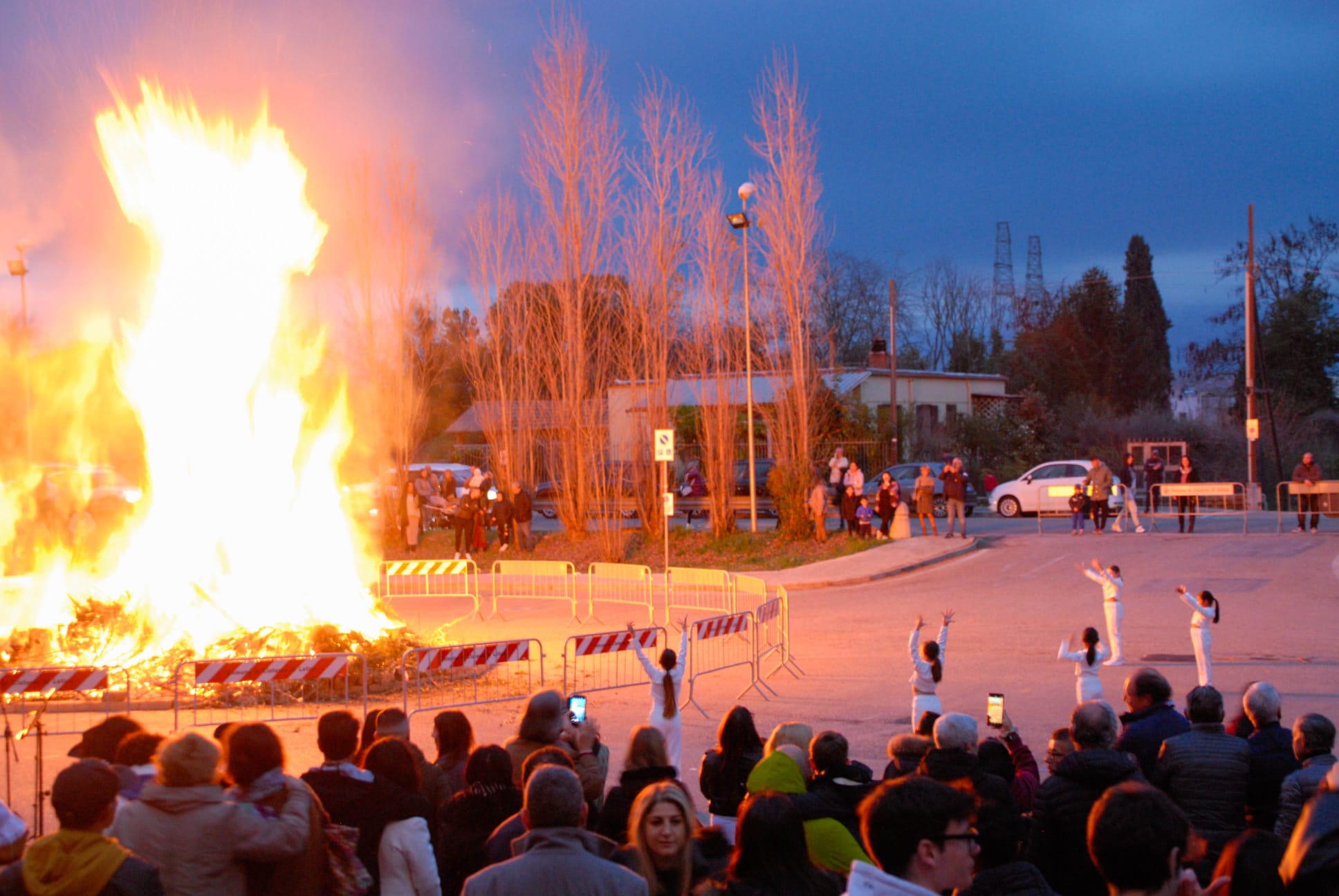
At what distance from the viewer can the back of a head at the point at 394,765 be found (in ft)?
15.7

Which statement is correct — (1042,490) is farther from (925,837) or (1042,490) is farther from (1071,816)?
(925,837)

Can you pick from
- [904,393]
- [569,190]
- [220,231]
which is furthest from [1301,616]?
[904,393]

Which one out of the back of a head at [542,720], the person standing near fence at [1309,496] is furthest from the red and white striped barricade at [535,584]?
the person standing near fence at [1309,496]

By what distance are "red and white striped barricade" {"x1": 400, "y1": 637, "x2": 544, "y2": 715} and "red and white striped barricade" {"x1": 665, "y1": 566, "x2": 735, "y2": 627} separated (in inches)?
159

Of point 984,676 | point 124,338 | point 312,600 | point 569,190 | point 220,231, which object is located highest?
point 569,190

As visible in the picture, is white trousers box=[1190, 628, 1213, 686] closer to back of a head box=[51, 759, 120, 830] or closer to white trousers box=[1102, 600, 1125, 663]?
white trousers box=[1102, 600, 1125, 663]

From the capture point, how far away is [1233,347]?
63125mm

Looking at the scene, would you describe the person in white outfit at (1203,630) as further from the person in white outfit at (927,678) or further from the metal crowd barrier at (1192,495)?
the metal crowd barrier at (1192,495)

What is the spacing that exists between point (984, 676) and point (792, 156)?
61.8ft

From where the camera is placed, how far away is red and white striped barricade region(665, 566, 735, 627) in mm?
18953

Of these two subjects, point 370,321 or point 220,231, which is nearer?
point 220,231

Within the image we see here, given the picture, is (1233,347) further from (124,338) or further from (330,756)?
(330,756)

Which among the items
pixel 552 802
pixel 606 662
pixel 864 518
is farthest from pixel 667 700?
pixel 864 518

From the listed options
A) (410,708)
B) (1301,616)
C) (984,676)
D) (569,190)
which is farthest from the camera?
(569,190)
